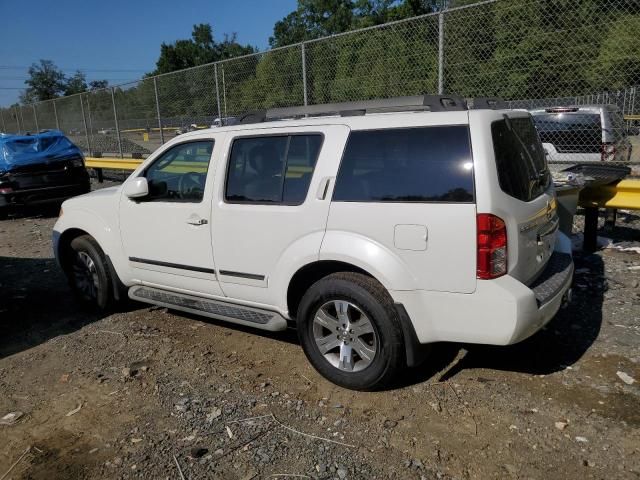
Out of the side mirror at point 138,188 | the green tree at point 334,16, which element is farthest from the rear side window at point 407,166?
the green tree at point 334,16

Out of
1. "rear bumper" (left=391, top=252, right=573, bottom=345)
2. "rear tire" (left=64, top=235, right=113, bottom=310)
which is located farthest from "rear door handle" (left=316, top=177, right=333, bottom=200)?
"rear tire" (left=64, top=235, right=113, bottom=310)

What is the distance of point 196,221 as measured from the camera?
4.13 m

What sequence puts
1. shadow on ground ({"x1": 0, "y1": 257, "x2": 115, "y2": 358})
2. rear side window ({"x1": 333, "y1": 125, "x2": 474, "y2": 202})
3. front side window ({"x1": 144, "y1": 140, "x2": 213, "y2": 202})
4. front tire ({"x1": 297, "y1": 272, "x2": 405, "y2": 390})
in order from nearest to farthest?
1. rear side window ({"x1": 333, "y1": 125, "x2": 474, "y2": 202})
2. front tire ({"x1": 297, "y1": 272, "x2": 405, "y2": 390})
3. front side window ({"x1": 144, "y1": 140, "x2": 213, "y2": 202})
4. shadow on ground ({"x1": 0, "y1": 257, "x2": 115, "y2": 358})

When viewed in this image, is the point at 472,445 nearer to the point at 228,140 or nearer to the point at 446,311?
the point at 446,311

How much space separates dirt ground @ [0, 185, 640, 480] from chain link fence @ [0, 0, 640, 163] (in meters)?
4.44

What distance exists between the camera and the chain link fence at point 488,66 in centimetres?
785

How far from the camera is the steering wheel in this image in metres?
4.25

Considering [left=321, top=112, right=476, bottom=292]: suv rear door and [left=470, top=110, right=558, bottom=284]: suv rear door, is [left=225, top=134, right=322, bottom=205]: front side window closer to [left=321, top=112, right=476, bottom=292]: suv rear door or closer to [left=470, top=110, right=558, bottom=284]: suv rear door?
[left=321, top=112, right=476, bottom=292]: suv rear door

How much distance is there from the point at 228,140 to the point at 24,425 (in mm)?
2400

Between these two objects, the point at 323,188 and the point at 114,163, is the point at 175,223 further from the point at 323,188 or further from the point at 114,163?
the point at 114,163

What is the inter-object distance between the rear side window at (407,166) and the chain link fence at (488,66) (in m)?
4.10

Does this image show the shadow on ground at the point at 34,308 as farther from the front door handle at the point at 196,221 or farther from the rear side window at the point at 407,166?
the rear side window at the point at 407,166

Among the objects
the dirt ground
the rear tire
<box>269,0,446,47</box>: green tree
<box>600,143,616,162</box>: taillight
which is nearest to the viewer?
the dirt ground

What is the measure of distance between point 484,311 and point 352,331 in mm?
875
